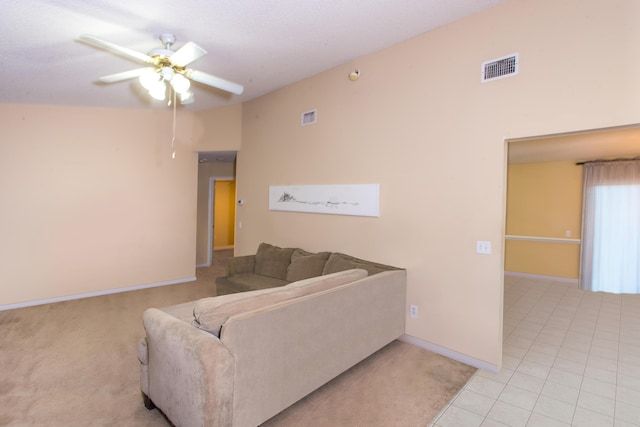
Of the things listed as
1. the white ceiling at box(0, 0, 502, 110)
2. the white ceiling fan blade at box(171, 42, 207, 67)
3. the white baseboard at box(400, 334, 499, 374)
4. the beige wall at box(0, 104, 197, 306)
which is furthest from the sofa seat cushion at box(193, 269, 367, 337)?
the beige wall at box(0, 104, 197, 306)

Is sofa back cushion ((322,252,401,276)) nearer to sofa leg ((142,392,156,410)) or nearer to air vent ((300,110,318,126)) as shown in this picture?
air vent ((300,110,318,126))

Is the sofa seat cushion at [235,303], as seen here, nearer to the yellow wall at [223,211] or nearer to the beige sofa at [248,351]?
the beige sofa at [248,351]

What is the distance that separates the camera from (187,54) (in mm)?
2389

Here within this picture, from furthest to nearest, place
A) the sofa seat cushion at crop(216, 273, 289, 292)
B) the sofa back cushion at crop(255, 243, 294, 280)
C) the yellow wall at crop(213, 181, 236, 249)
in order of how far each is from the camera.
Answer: the yellow wall at crop(213, 181, 236, 249) → the sofa back cushion at crop(255, 243, 294, 280) → the sofa seat cushion at crop(216, 273, 289, 292)

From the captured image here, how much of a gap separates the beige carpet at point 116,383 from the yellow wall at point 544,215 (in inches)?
186

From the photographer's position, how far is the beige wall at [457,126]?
2363 millimetres

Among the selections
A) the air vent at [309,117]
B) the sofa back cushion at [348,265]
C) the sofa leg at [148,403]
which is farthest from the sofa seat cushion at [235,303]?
the air vent at [309,117]

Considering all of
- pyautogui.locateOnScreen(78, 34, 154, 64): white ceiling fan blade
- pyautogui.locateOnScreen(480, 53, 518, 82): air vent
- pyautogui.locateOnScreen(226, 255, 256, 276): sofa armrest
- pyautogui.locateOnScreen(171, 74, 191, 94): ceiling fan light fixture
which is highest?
pyautogui.locateOnScreen(480, 53, 518, 82): air vent

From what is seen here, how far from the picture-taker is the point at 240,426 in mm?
1846

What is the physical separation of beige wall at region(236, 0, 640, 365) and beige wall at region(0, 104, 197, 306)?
9.12 feet

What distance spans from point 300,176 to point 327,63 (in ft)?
5.00

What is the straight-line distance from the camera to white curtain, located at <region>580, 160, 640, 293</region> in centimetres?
543

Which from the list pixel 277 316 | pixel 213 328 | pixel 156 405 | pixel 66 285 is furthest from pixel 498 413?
pixel 66 285

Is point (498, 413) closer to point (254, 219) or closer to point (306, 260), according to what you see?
point (306, 260)
